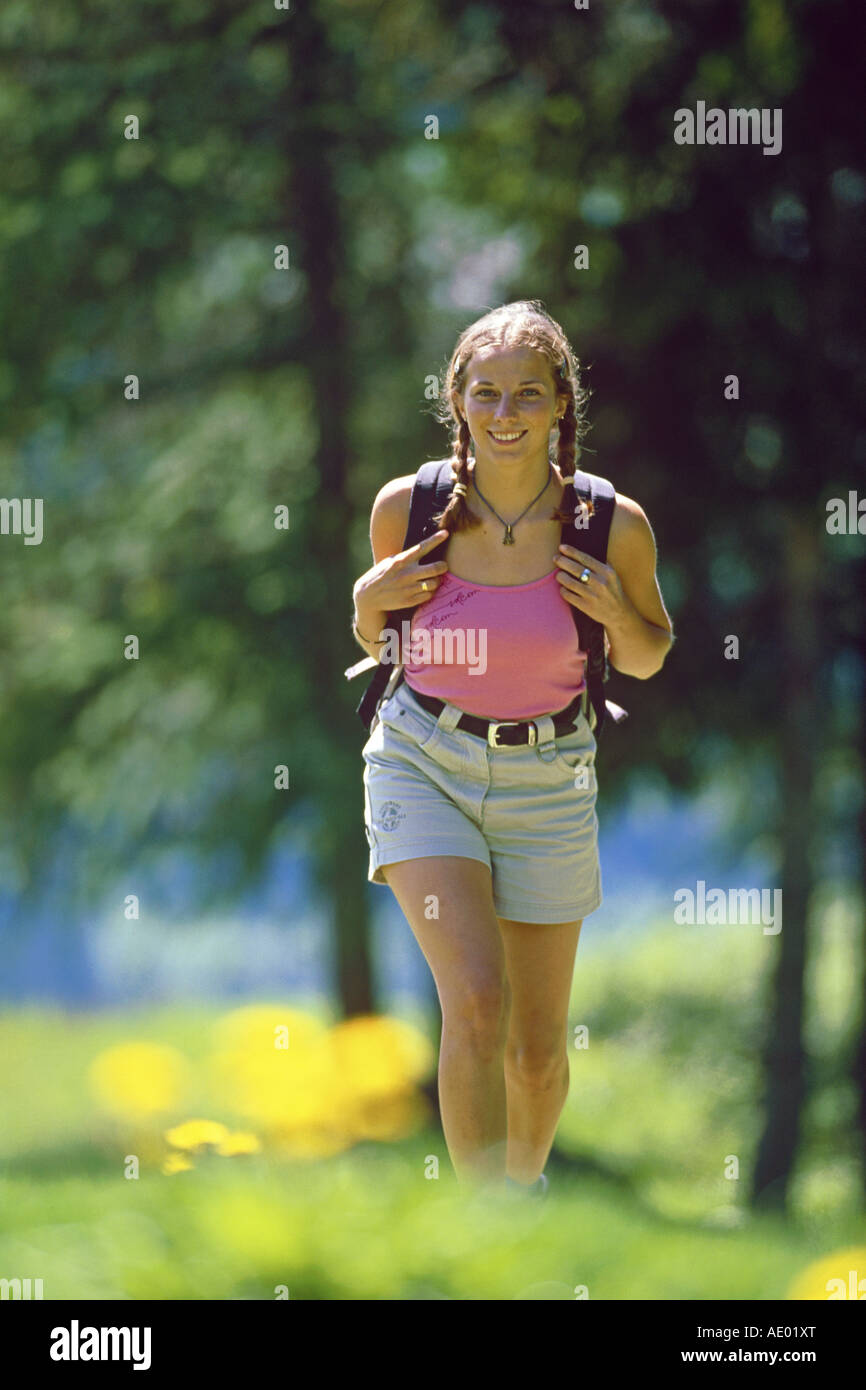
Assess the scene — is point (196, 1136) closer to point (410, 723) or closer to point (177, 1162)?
point (177, 1162)

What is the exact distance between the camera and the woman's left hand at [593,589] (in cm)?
374

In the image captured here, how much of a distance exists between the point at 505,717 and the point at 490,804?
0.21m

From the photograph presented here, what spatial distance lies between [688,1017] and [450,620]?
9532 millimetres

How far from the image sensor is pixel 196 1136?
3152 millimetres

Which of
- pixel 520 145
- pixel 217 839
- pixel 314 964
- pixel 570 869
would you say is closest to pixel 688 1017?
pixel 314 964

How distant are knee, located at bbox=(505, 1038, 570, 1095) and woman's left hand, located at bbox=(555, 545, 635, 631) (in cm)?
106

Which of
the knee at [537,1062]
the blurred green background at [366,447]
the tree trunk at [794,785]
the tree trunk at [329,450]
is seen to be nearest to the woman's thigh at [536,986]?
the knee at [537,1062]

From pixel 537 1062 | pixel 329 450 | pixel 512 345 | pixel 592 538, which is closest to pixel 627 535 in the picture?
pixel 592 538

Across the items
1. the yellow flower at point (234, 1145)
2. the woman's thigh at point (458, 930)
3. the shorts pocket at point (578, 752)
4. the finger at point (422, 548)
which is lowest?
the yellow flower at point (234, 1145)

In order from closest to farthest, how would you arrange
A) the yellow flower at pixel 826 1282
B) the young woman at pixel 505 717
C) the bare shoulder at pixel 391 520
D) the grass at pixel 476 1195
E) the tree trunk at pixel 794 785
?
1. the grass at pixel 476 1195
2. the yellow flower at pixel 826 1282
3. the young woman at pixel 505 717
4. the bare shoulder at pixel 391 520
5. the tree trunk at pixel 794 785

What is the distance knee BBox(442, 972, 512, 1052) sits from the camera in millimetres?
3518

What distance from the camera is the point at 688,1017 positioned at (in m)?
12.6

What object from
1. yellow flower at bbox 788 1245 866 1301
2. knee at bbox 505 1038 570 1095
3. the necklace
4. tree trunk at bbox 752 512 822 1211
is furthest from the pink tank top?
tree trunk at bbox 752 512 822 1211

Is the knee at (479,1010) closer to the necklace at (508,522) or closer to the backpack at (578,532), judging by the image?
the backpack at (578,532)
